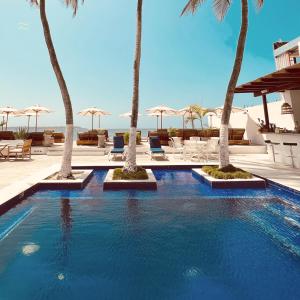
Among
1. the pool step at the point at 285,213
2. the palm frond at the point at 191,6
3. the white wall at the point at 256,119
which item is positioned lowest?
the pool step at the point at 285,213

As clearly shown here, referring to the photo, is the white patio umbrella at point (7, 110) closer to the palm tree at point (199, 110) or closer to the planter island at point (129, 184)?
the palm tree at point (199, 110)

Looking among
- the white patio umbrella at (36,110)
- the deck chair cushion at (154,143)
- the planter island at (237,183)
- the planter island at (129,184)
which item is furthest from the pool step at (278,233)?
the white patio umbrella at (36,110)

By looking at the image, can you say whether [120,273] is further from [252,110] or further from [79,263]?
[252,110]

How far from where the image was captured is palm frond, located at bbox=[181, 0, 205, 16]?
9995 mm

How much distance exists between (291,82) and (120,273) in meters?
11.5

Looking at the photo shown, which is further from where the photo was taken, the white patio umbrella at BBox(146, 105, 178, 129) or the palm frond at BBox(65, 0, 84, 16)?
A: the white patio umbrella at BBox(146, 105, 178, 129)

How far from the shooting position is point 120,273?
11.3ft

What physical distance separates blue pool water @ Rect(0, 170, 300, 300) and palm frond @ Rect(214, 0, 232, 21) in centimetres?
748

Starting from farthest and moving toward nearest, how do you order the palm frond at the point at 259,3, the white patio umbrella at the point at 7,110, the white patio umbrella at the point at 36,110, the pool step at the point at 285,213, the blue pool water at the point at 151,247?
1. the white patio umbrella at the point at 36,110
2. the white patio umbrella at the point at 7,110
3. the palm frond at the point at 259,3
4. the pool step at the point at 285,213
5. the blue pool water at the point at 151,247

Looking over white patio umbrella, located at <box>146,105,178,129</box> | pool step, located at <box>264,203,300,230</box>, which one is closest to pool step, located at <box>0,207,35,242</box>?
pool step, located at <box>264,203,300,230</box>

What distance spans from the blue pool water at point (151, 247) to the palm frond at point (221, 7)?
24.5 feet

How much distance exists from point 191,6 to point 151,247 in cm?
966

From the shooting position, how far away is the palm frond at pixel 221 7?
33.2 ft

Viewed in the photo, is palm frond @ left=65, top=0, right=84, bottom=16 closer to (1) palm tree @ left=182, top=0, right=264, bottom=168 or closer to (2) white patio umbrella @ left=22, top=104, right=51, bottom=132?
(1) palm tree @ left=182, top=0, right=264, bottom=168
